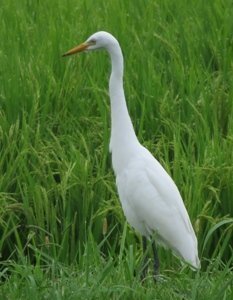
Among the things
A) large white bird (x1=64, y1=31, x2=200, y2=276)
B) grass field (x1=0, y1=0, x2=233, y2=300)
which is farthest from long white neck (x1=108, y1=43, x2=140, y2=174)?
grass field (x1=0, y1=0, x2=233, y2=300)

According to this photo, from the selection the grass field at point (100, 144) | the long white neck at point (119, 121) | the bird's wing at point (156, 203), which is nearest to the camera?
the grass field at point (100, 144)

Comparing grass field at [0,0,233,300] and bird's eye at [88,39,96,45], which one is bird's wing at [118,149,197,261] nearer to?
grass field at [0,0,233,300]

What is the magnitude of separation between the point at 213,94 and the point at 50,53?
91 centimetres

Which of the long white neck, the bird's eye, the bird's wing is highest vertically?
the bird's eye

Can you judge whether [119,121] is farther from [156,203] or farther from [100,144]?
[100,144]

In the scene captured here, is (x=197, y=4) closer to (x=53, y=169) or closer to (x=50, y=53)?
(x=50, y=53)

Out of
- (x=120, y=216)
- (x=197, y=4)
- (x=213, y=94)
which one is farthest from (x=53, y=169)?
(x=197, y=4)

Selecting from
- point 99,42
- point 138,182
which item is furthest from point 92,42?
point 138,182

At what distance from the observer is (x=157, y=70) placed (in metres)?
5.51

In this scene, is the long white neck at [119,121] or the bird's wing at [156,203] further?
the long white neck at [119,121]

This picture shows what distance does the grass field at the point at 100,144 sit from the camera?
351 centimetres

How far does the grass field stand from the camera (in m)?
3.51

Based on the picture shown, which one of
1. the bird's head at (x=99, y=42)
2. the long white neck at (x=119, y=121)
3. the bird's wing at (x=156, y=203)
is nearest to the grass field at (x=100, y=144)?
the bird's wing at (x=156, y=203)

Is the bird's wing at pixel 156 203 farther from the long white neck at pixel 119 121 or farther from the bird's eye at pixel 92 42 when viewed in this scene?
the bird's eye at pixel 92 42
